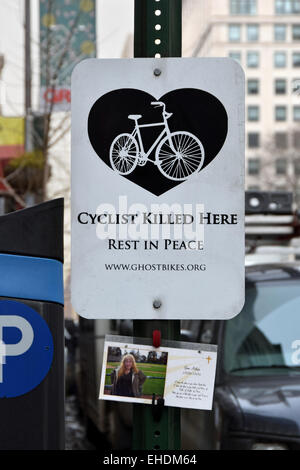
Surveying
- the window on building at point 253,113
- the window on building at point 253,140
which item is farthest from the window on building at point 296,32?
the window on building at point 253,140

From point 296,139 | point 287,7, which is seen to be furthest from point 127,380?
point 287,7

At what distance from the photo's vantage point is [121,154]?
2.45m

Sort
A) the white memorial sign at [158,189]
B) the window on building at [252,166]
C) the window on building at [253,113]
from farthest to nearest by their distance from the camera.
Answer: the window on building at [253,113], the window on building at [252,166], the white memorial sign at [158,189]

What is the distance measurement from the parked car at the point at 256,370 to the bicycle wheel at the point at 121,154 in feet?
6.99

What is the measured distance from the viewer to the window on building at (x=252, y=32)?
92125mm

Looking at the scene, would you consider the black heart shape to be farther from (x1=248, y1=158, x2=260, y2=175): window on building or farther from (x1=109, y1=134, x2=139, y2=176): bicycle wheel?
(x1=248, y1=158, x2=260, y2=175): window on building

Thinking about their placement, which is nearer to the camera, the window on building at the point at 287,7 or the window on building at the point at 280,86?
the window on building at the point at 287,7

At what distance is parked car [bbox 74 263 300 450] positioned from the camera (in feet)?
15.2

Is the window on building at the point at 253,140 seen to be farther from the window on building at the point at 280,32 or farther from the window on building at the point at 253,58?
the window on building at the point at 280,32

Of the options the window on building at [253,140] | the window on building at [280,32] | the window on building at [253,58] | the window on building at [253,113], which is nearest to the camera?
the window on building at [253,140]

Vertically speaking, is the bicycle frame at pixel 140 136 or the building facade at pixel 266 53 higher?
the building facade at pixel 266 53

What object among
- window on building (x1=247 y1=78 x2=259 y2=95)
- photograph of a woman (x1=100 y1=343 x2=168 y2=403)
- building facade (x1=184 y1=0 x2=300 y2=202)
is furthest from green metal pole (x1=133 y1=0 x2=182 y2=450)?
window on building (x1=247 y1=78 x2=259 y2=95)
